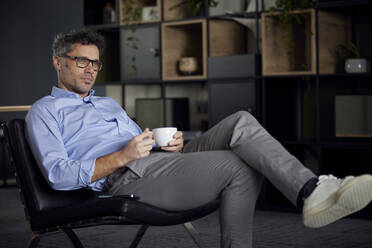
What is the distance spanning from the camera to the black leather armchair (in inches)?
85.1

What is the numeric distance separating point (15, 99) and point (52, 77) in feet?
1.75

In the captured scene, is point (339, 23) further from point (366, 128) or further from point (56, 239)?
point (56, 239)

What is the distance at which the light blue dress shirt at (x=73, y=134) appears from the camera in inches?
88.8

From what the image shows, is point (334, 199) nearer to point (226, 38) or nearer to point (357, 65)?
point (357, 65)

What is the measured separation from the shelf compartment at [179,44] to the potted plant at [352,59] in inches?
43.1

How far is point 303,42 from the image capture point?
470 centimetres

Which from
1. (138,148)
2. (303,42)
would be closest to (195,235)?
(138,148)

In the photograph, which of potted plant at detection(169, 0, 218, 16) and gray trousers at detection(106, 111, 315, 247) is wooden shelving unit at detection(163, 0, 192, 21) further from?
gray trousers at detection(106, 111, 315, 247)

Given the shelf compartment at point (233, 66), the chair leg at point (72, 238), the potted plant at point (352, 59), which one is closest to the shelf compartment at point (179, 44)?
the shelf compartment at point (233, 66)

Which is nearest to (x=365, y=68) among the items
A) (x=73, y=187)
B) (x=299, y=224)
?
(x=299, y=224)

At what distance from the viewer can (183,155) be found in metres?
2.32

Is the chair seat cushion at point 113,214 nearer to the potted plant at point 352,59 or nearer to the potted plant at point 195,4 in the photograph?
the potted plant at point 352,59

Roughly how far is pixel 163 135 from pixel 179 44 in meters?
2.93

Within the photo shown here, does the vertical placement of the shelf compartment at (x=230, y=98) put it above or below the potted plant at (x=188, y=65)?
below
